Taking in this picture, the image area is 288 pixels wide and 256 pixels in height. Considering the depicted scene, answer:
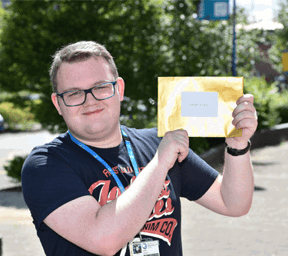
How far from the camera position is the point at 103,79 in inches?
73.9

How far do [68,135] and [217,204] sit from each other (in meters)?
Result: 0.82

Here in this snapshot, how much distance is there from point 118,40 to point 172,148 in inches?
327

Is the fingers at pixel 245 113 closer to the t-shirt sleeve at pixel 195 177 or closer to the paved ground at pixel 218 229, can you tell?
the t-shirt sleeve at pixel 195 177

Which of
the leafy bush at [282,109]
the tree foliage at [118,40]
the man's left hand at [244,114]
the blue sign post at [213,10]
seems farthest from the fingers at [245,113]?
the leafy bush at [282,109]

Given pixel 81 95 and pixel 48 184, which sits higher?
pixel 81 95

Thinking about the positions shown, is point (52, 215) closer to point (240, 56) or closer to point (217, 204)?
point (217, 204)

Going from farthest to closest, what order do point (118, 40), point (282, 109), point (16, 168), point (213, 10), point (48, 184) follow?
point (282, 109), point (213, 10), point (118, 40), point (16, 168), point (48, 184)

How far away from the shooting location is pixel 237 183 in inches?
82.4

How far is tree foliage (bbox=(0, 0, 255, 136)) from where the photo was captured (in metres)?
9.11

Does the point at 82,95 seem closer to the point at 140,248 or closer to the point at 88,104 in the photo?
the point at 88,104

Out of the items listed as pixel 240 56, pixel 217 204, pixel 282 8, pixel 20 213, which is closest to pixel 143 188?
pixel 217 204

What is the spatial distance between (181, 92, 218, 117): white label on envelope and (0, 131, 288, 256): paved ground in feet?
12.9

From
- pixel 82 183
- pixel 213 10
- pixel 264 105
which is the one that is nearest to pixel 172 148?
pixel 82 183

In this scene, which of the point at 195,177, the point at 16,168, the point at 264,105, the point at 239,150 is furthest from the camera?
the point at 264,105
